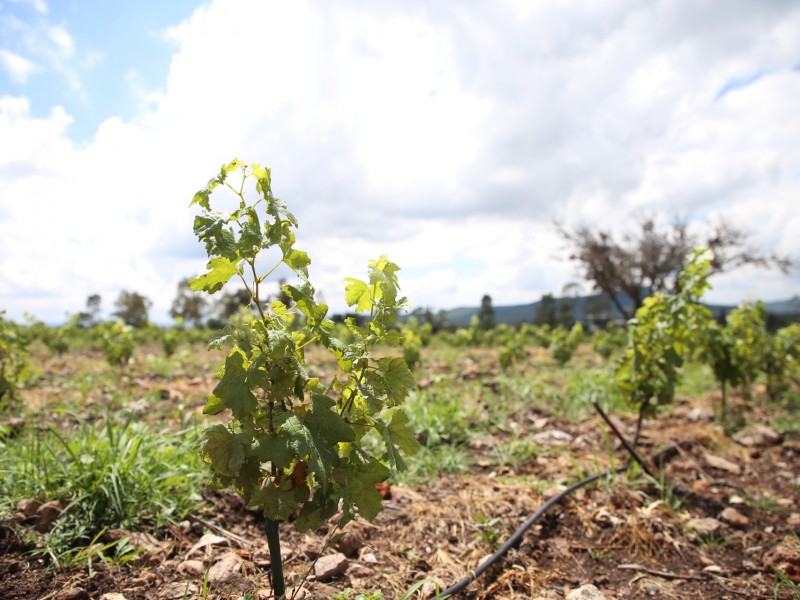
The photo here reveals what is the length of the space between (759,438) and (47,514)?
6.15 meters

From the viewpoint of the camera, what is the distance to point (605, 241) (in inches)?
1156

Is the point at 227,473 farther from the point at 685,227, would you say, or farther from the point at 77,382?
the point at 685,227

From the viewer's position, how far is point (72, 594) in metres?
1.97

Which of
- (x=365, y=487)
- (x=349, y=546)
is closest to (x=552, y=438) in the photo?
(x=349, y=546)

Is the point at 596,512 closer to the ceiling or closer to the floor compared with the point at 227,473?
closer to the floor

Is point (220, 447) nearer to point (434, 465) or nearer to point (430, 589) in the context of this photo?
point (430, 589)

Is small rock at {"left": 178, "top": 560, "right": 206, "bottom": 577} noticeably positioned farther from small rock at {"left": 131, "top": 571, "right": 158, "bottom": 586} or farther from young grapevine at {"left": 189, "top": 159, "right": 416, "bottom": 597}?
young grapevine at {"left": 189, "top": 159, "right": 416, "bottom": 597}

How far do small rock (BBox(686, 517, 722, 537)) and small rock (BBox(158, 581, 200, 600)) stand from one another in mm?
2919

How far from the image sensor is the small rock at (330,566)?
2.29 metres

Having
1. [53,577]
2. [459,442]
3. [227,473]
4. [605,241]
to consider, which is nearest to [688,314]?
[459,442]

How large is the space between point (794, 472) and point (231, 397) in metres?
5.12

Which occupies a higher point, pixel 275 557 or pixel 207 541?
pixel 275 557

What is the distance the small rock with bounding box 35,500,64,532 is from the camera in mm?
2395

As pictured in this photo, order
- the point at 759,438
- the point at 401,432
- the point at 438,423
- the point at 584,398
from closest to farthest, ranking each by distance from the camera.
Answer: the point at 401,432 → the point at 438,423 → the point at 759,438 → the point at 584,398
